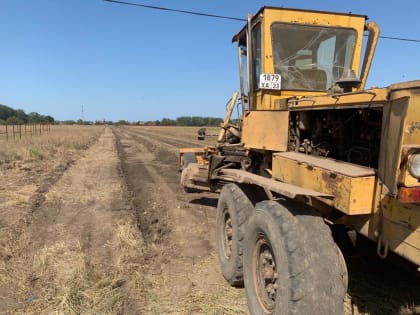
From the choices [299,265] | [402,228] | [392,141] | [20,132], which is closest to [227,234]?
[299,265]


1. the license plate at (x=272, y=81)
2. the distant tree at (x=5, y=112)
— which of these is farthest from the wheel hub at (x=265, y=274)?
the distant tree at (x=5, y=112)

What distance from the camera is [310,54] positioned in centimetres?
479

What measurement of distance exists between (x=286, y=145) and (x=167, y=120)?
148 m

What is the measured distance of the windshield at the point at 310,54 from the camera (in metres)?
4.73

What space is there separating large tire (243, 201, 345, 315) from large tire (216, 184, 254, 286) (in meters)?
0.84

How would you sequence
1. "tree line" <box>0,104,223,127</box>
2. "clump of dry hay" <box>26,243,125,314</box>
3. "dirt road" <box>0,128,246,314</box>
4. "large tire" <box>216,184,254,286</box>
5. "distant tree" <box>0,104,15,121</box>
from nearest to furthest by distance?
"clump of dry hay" <box>26,243,125,314</box> < "dirt road" <box>0,128,246,314</box> < "large tire" <box>216,184,254,286</box> < "tree line" <box>0,104,223,127</box> < "distant tree" <box>0,104,15,121</box>

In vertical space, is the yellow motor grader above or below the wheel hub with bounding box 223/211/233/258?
above

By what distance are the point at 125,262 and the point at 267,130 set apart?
7.76 feet

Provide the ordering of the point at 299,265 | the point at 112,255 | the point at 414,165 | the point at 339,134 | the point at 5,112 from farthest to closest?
the point at 5,112, the point at 112,255, the point at 339,134, the point at 299,265, the point at 414,165

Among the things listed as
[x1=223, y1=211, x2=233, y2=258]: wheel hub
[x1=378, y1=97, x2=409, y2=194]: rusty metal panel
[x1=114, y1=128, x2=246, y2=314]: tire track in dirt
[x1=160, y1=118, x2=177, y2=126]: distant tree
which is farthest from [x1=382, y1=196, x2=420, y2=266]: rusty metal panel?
[x1=160, y1=118, x2=177, y2=126]: distant tree

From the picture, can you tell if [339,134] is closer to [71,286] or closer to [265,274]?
[265,274]

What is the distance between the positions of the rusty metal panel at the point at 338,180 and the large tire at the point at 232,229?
2.79 feet

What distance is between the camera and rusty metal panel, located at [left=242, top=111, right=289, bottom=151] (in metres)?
4.05

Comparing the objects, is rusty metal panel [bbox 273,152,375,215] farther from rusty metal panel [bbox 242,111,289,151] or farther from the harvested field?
the harvested field
